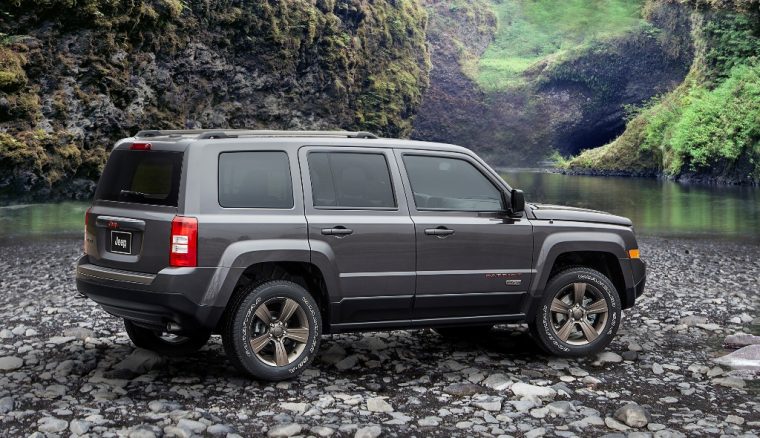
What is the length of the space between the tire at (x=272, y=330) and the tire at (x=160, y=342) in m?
1.33

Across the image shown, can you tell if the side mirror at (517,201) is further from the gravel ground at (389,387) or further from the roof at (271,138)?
the gravel ground at (389,387)

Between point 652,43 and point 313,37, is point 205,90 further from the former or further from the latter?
point 652,43

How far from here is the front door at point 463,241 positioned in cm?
834

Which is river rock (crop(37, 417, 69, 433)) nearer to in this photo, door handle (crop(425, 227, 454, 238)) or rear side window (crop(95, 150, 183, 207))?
rear side window (crop(95, 150, 183, 207))

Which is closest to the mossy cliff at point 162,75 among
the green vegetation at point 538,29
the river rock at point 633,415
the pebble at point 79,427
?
the pebble at point 79,427

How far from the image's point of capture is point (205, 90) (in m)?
33.9

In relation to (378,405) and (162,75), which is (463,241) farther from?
(162,75)

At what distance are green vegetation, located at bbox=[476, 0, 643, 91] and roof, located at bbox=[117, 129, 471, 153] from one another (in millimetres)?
87448

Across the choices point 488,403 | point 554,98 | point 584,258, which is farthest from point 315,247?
point 554,98

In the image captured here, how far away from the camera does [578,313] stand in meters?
9.16

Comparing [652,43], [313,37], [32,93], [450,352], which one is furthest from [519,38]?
[450,352]

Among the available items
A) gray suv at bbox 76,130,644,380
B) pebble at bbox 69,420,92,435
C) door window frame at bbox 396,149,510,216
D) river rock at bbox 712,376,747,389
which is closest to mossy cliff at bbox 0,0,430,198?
gray suv at bbox 76,130,644,380

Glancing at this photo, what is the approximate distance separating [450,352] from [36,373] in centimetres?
398

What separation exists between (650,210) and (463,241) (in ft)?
86.7
